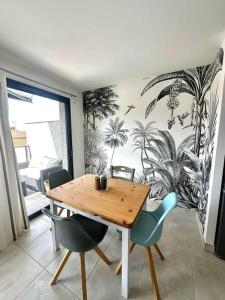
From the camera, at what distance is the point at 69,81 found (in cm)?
262

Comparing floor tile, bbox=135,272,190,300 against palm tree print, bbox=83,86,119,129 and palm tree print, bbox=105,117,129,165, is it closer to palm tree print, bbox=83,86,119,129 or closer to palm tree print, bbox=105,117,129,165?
→ palm tree print, bbox=105,117,129,165

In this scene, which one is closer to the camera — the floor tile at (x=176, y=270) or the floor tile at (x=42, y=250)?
the floor tile at (x=176, y=270)

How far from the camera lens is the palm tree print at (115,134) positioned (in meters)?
2.88

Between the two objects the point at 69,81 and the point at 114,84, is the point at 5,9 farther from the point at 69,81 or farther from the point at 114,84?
the point at 114,84

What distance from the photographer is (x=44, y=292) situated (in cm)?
120

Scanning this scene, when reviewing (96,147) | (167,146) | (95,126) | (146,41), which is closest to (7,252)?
(96,147)

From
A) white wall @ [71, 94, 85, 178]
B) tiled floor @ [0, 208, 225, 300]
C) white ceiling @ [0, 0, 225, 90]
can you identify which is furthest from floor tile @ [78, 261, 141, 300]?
white ceiling @ [0, 0, 225, 90]

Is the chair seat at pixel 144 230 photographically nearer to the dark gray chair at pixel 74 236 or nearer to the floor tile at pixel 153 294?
the dark gray chair at pixel 74 236

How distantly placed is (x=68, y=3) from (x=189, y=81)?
1964 mm

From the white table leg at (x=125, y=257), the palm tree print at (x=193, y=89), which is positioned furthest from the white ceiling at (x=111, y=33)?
the white table leg at (x=125, y=257)

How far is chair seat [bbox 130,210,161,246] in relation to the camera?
47.1 inches

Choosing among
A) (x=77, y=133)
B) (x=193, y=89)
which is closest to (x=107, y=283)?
(x=77, y=133)

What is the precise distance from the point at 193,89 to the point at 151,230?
7.11 feet

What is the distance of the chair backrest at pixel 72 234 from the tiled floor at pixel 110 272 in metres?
Answer: 0.47
